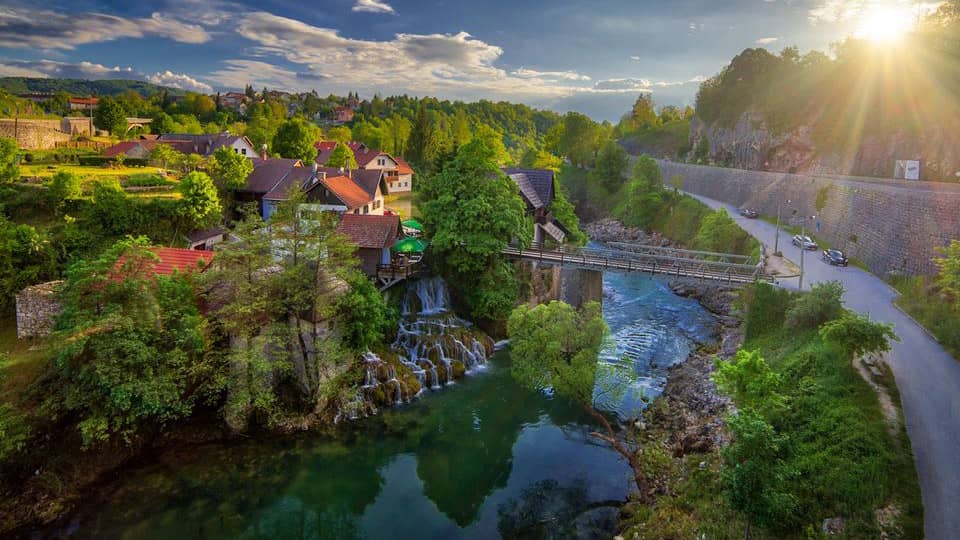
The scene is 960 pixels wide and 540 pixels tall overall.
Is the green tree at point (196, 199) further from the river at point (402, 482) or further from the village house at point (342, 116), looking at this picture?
the village house at point (342, 116)

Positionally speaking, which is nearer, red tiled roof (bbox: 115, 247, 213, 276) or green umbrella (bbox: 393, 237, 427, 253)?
red tiled roof (bbox: 115, 247, 213, 276)

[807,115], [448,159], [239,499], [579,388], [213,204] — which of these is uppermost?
[807,115]

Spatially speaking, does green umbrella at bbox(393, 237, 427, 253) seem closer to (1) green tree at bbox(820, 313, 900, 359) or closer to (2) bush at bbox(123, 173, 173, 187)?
(2) bush at bbox(123, 173, 173, 187)

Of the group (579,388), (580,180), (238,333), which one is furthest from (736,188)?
(238,333)

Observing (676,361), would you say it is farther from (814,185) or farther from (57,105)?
(57,105)

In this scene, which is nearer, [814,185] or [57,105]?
[814,185]

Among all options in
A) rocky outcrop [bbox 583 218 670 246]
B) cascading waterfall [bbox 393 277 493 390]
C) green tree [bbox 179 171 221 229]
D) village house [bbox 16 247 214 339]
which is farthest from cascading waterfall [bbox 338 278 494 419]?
rocky outcrop [bbox 583 218 670 246]

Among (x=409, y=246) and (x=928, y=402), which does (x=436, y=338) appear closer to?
→ (x=409, y=246)
